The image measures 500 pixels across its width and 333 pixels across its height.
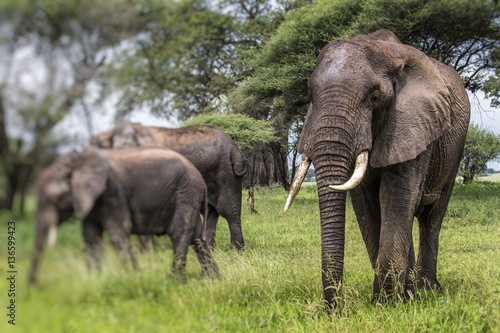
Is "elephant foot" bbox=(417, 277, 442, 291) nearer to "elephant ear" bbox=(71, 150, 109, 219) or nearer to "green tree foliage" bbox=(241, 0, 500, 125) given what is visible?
"elephant ear" bbox=(71, 150, 109, 219)

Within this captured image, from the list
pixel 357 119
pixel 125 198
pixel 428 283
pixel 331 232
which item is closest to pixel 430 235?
pixel 428 283

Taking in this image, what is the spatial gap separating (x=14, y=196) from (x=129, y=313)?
55 cm

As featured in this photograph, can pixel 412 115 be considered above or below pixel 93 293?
above

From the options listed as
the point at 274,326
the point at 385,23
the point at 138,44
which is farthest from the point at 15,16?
the point at 385,23

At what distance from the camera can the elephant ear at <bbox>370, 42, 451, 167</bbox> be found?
4637 millimetres

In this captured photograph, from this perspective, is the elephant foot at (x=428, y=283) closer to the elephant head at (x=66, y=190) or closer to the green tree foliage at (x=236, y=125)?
the green tree foliage at (x=236, y=125)

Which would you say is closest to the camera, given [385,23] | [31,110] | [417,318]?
[31,110]

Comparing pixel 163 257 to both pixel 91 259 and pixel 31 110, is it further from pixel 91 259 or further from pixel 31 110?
pixel 31 110

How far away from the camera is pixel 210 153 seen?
424 centimetres

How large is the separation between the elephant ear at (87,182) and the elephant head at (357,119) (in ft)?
8.09

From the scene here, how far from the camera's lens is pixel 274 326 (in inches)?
151

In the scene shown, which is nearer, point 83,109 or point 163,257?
point 83,109

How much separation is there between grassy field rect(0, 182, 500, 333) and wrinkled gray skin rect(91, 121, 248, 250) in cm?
36

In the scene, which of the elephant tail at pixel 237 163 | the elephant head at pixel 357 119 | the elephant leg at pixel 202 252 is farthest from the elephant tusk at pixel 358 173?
the elephant leg at pixel 202 252
